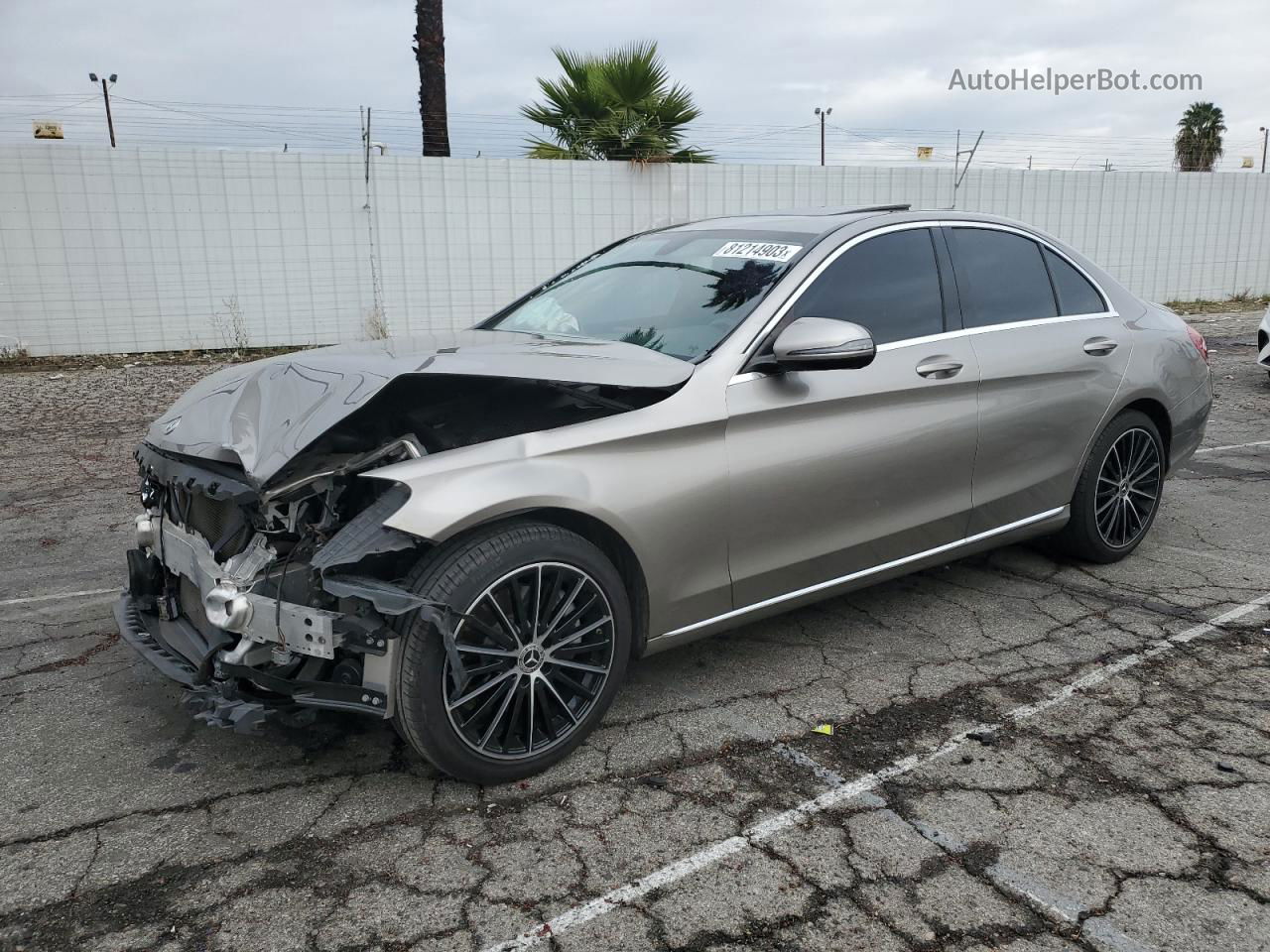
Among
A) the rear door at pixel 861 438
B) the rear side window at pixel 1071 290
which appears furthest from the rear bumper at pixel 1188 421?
the rear door at pixel 861 438

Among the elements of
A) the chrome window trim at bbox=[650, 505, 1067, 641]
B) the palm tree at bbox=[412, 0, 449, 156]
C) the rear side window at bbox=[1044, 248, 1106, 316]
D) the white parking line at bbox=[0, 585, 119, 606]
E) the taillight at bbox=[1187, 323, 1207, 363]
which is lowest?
the white parking line at bbox=[0, 585, 119, 606]

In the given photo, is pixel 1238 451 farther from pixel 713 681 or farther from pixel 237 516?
pixel 237 516

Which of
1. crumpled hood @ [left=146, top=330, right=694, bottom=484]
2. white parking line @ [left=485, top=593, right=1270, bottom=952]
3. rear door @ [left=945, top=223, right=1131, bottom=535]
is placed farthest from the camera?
rear door @ [left=945, top=223, right=1131, bottom=535]

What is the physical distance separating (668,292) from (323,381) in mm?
1429

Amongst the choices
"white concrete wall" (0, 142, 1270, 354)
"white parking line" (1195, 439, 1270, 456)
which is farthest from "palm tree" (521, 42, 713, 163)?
"white parking line" (1195, 439, 1270, 456)

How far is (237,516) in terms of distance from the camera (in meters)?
2.99

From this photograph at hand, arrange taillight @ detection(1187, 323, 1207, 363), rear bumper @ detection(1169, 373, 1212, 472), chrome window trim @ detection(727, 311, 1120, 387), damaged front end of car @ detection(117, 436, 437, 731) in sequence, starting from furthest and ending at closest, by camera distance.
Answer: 1. taillight @ detection(1187, 323, 1207, 363)
2. rear bumper @ detection(1169, 373, 1212, 472)
3. chrome window trim @ detection(727, 311, 1120, 387)
4. damaged front end of car @ detection(117, 436, 437, 731)

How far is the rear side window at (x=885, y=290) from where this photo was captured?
3674mm

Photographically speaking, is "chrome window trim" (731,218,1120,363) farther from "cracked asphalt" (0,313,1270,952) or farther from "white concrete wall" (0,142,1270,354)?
"white concrete wall" (0,142,1270,354)

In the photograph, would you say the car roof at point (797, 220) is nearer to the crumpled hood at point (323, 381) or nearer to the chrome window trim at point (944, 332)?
the chrome window trim at point (944, 332)

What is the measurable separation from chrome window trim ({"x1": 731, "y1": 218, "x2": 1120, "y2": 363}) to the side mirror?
0.51 feet

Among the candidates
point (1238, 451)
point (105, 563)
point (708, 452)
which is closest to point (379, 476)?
point (708, 452)

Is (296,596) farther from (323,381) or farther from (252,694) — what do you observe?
(323,381)

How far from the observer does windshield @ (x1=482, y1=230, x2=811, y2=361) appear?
11.7 feet
